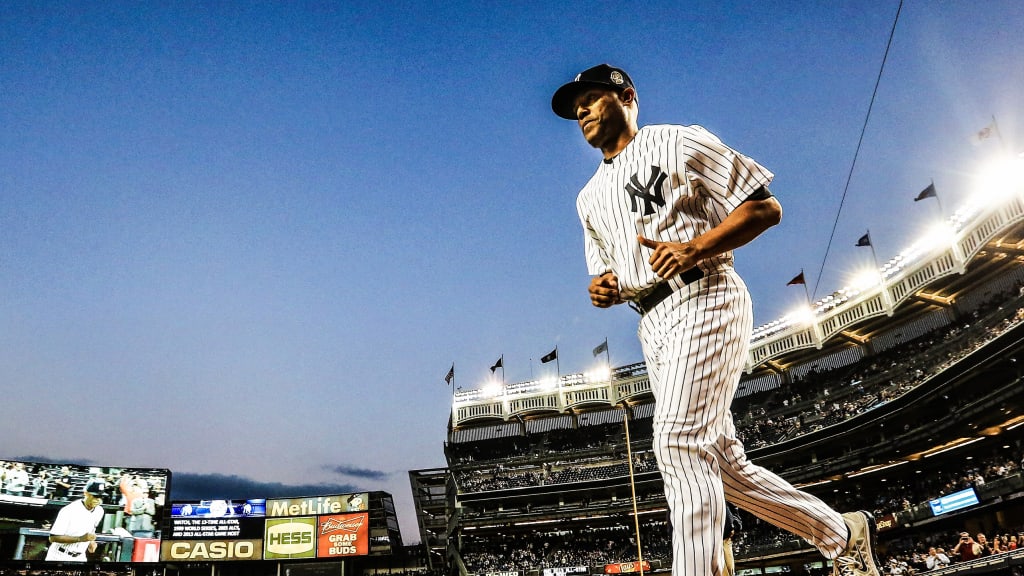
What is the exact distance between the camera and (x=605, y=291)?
2.94 meters

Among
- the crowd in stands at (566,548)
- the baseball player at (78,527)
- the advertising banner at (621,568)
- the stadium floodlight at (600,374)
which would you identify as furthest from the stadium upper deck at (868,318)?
the baseball player at (78,527)

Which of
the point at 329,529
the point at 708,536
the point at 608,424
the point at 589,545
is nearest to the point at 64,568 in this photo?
the point at 329,529

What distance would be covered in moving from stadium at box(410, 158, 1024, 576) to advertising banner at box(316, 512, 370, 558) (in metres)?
4.10

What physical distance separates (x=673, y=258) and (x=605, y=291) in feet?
1.89

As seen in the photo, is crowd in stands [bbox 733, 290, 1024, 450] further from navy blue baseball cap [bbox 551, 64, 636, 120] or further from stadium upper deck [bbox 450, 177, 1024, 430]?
navy blue baseball cap [bbox 551, 64, 636, 120]

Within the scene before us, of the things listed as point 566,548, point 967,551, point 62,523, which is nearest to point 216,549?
point 62,523

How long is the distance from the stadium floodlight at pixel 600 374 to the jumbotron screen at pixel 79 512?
28506 mm

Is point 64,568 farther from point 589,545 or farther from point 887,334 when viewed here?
point 887,334

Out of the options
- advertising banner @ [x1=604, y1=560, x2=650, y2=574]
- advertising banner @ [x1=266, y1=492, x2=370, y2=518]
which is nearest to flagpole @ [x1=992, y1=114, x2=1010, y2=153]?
advertising banner @ [x1=604, y1=560, x2=650, y2=574]

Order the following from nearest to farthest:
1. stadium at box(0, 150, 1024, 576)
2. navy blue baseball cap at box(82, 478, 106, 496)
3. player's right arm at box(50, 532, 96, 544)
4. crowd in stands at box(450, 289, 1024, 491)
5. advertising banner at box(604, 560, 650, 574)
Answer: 1. stadium at box(0, 150, 1024, 576)
2. crowd in stands at box(450, 289, 1024, 491)
3. advertising banner at box(604, 560, 650, 574)
4. player's right arm at box(50, 532, 96, 544)
5. navy blue baseball cap at box(82, 478, 106, 496)

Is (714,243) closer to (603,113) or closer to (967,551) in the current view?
(603,113)

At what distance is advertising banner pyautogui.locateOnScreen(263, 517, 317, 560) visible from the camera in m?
39.0

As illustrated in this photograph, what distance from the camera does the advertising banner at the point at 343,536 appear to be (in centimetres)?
3891

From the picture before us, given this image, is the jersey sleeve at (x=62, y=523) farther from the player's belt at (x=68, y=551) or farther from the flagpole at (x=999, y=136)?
the flagpole at (x=999, y=136)
